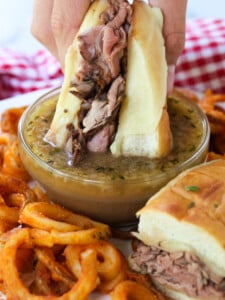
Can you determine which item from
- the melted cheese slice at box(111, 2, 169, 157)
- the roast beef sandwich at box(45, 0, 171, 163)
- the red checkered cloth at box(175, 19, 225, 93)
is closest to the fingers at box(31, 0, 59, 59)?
the roast beef sandwich at box(45, 0, 171, 163)

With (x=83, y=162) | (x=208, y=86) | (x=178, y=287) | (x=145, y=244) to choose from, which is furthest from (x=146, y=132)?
(x=208, y=86)

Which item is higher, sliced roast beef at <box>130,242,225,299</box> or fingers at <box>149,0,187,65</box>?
fingers at <box>149,0,187,65</box>

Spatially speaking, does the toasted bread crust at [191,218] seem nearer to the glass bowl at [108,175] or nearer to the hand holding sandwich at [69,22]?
the glass bowl at [108,175]

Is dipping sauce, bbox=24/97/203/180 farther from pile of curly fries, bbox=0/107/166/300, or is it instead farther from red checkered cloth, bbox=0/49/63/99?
red checkered cloth, bbox=0/49/63/99

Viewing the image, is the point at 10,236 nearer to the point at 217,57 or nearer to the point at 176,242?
the point at 176,242

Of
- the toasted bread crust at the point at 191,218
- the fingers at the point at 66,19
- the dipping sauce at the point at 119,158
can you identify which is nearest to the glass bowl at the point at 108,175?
the dipping sauce at the point at 119,158

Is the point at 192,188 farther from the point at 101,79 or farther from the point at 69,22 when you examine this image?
the point at 69,22
